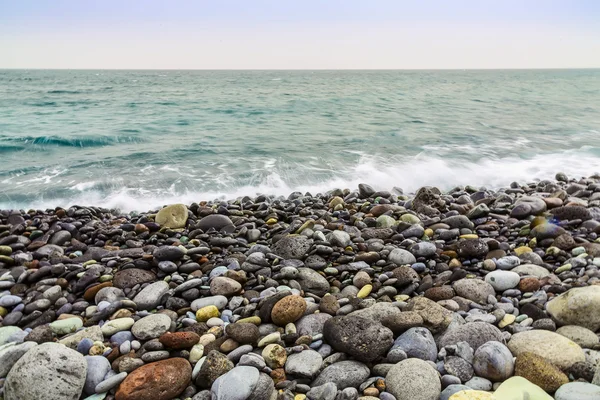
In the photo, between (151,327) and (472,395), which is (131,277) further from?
(472,395)

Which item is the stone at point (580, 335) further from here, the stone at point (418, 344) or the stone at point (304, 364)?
the stone at point (304, 364)

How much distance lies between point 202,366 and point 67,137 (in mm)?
14181

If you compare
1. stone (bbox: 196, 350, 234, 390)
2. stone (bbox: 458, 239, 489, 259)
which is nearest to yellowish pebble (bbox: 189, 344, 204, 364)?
stone (bbox: 196, 350, 234, 390)

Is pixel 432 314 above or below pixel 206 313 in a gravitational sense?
above

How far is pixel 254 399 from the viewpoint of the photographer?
245 centimetres

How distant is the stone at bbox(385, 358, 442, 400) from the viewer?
2.38m

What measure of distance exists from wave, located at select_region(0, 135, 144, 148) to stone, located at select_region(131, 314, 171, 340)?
11.9 m

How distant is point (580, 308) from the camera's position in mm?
2957

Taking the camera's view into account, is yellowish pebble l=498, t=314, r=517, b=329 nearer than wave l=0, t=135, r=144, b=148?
Yes

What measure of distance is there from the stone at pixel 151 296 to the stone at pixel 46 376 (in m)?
0.93

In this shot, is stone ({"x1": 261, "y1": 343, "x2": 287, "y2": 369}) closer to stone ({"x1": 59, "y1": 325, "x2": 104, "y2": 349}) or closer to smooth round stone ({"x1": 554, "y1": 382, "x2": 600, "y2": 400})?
stone ({"x1": 59, "y1": 325, "x2": 104, "y2": 349})

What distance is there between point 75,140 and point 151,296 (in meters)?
12.5

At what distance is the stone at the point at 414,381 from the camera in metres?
2.38

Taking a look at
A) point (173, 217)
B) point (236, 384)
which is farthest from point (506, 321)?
point (173, 217)
